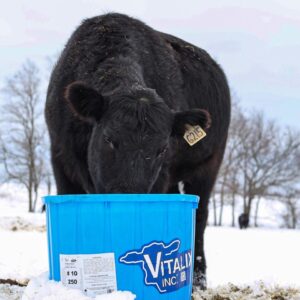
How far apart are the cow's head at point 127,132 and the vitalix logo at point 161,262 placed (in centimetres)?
84

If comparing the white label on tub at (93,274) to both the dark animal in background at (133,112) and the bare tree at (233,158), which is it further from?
the bare tree at (233,158)

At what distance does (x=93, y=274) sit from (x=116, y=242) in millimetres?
195

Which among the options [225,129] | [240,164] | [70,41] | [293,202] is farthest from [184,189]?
[293,202]

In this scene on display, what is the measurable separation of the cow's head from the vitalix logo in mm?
837

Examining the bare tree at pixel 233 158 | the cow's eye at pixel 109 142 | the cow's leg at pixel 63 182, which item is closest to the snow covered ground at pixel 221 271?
the cow's leg at pixel 63 182

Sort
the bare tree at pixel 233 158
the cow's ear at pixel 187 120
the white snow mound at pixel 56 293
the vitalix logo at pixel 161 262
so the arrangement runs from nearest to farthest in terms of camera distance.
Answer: the white snow mound at pixel 56 293, the vitalix logo at pixel 161 262, the cow's ear at pixel 187 120, the bare tree at pixel 233 158

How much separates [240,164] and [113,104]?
140 ft

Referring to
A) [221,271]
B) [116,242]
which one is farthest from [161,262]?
[221,271]

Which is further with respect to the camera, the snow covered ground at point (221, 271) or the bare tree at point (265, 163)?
the bare tree at point (265, 163)

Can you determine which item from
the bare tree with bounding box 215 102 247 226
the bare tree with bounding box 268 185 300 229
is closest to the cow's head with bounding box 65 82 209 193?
the bare tree with bounding box 215 102 247 226

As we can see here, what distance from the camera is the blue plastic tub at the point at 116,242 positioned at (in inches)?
105

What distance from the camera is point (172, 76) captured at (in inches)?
239

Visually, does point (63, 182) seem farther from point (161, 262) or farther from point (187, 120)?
point (161, 262)

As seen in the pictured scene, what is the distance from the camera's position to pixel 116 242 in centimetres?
267
